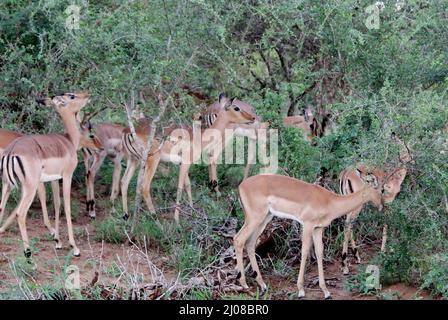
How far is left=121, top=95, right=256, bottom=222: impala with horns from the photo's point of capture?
820 cm

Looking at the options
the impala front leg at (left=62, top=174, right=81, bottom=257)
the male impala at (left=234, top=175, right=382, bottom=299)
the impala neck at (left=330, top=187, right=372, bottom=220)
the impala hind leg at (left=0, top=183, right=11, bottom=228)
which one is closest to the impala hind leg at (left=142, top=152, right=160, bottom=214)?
the impala front leg at (left=62, top=174, right=81, bottom=257)

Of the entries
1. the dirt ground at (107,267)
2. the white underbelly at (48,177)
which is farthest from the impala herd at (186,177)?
the dirt ground at (107,267)

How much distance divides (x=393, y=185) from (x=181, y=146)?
111 inches

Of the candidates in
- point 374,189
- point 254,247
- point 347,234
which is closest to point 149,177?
point 254,247

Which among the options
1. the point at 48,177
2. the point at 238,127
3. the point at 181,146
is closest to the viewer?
the point at 48,177

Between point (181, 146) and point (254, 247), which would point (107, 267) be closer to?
point (254, 247)

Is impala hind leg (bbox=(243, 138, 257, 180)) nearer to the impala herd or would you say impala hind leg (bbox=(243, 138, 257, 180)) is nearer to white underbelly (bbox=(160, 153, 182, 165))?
the impala herd

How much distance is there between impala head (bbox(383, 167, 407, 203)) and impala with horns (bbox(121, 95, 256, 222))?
7.35 ft

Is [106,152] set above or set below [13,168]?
below

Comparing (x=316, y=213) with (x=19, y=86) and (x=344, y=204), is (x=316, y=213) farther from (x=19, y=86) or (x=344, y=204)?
(x=19, y=86)

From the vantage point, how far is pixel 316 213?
618 cm

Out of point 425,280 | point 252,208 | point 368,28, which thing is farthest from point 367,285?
point 368,28

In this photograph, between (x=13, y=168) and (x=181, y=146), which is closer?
(x=13, y=168)

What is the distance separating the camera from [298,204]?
619 cm
